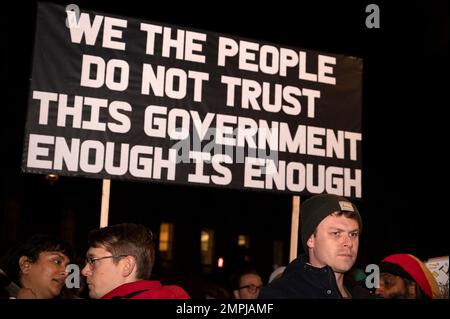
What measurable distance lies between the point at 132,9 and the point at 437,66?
3.84 meters

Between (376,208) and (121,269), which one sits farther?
(376,208)

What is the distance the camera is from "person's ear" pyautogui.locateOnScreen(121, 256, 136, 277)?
9.69 ft

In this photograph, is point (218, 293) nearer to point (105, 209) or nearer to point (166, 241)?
point (105, 209)

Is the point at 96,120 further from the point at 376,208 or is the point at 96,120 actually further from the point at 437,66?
the point at 376,208

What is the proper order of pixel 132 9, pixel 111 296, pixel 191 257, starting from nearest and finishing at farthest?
1. pixel 111 296
2. pixel 132 9
3. pixel 191 257

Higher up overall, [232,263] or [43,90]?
[43,90]

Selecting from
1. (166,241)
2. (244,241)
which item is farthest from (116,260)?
(244,241)

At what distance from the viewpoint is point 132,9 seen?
5105 mm

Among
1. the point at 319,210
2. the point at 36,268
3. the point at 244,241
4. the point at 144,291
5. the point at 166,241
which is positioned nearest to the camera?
the point at 144,291

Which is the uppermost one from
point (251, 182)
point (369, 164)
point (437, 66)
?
point (437, 66)

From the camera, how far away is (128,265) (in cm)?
296

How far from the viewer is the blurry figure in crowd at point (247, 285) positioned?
16.8 feet

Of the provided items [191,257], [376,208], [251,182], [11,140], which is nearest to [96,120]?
[251,182]

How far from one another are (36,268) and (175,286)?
1238 mm
